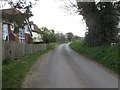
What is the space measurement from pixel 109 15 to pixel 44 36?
147ft

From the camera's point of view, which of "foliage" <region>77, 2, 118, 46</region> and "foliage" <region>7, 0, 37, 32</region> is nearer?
"foliage" <region>7, 0, 37, 32</region>

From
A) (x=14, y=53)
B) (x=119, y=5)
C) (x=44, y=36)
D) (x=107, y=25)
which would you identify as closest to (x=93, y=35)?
(x=107, y=25)

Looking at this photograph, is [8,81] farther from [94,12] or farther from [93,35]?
[93,35]

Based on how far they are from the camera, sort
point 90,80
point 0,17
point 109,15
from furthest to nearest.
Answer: point 109,15, point 0,17, point 90,80

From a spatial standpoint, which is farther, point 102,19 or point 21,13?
point 102,19

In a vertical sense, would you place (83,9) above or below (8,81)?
above

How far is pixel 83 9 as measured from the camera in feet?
124

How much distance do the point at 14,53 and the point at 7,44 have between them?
9.55 ft

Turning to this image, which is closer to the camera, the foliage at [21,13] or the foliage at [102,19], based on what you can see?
the foliage at [21,13]

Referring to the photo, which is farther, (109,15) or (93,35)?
(93,35)

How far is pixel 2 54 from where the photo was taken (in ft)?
70.6

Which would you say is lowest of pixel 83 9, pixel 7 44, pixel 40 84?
pixel 40 84

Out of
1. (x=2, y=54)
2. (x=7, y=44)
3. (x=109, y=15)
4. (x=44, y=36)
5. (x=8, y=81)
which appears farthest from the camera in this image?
(x=44, y=36)

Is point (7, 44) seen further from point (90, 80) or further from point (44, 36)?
point (44, 36)
